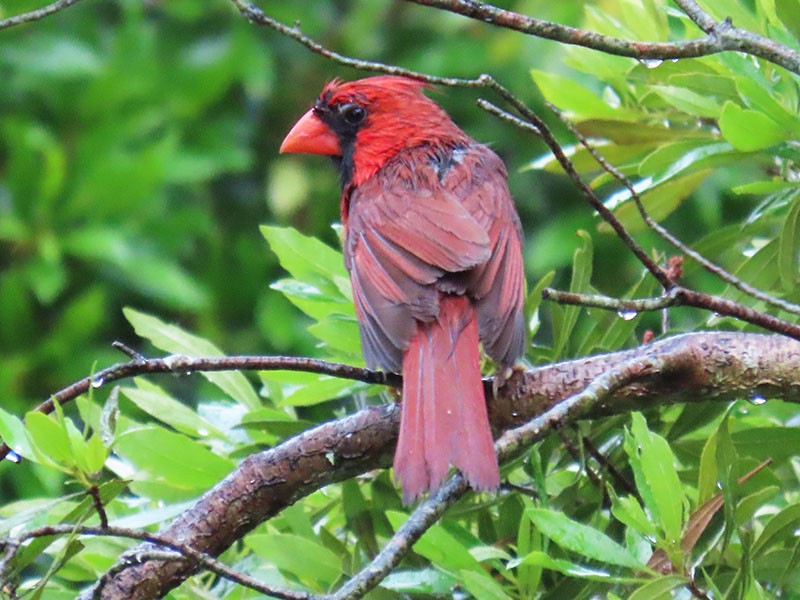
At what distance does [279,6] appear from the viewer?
6.82m

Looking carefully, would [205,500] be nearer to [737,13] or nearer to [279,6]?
[737,13]

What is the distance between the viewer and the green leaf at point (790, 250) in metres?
2.37

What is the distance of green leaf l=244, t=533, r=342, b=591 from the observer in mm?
2217

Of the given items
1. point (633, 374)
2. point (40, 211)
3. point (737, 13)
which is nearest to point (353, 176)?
point (737, 13)

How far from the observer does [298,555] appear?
2.23 metres

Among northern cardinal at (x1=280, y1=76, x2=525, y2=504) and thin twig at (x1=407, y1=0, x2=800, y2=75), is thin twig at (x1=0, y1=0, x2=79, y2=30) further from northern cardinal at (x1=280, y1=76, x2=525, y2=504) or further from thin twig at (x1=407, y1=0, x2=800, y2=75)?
northern cardinal at (x1=280, y1=76, x2=525, y2=504)

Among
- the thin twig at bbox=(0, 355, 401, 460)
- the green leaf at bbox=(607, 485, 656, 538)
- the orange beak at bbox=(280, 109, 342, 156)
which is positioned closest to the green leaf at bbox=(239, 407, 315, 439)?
the thin twig at bbox=(0, 355, 401, 460)

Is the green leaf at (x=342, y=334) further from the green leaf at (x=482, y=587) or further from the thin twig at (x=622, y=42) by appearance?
the thin twig at (x=622, y=42)

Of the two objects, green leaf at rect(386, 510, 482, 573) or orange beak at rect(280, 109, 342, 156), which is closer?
green leaf at rect(386, 510, 482, 573)

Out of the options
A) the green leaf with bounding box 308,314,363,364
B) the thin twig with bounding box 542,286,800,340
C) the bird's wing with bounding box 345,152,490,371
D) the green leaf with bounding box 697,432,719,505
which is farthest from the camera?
the green leaf with bounding box 308,314,363,364

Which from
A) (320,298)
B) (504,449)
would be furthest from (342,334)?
(504,449)

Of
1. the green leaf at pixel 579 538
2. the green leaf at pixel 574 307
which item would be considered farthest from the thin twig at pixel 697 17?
the green leaf at pixel 579 538

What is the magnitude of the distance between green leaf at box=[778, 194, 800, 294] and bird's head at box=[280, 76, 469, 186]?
1.24 metres

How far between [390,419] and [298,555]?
0.30 meters
